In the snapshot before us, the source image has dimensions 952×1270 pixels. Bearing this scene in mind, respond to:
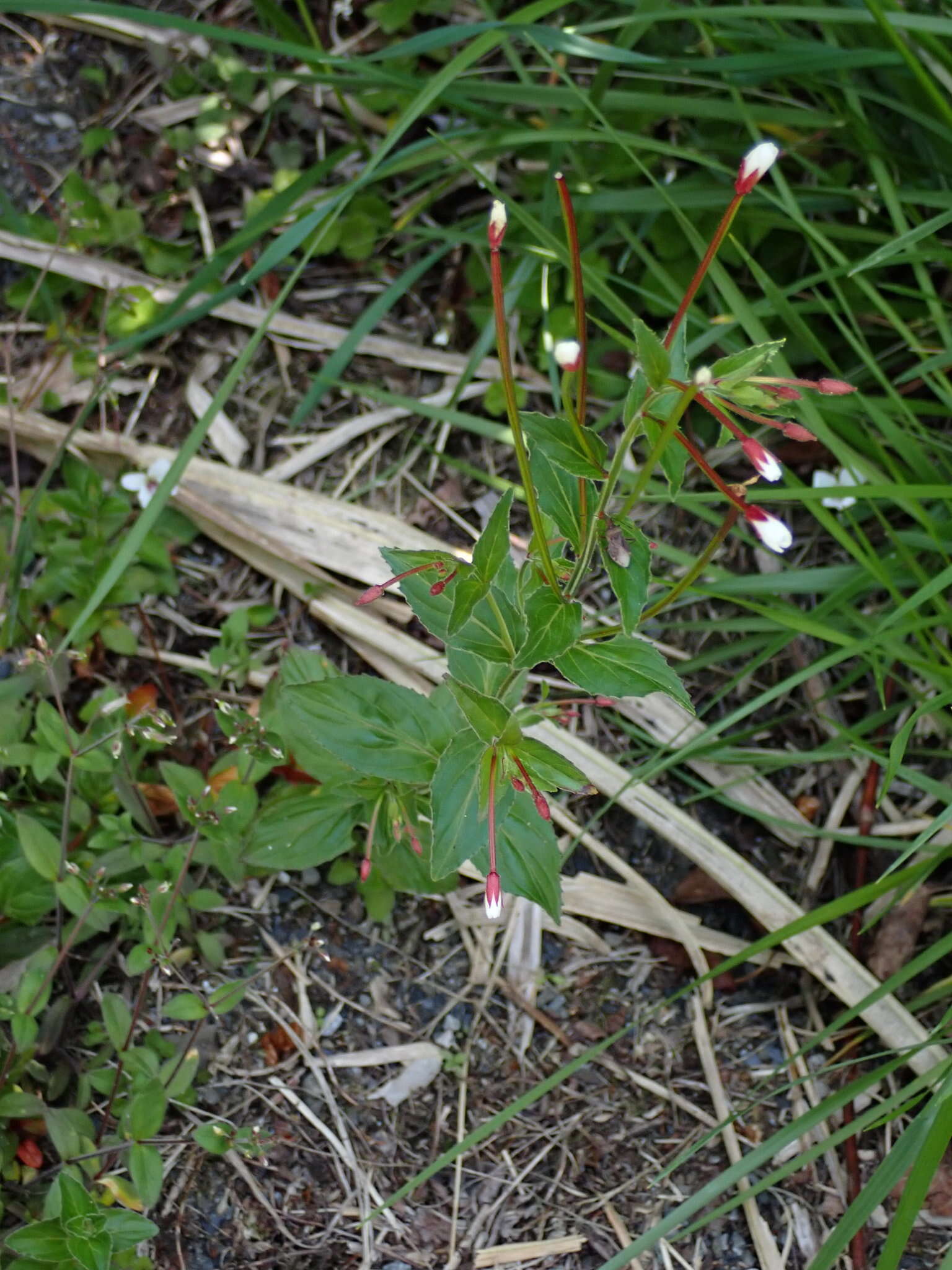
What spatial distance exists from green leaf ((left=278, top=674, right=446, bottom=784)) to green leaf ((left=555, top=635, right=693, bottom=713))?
1.46 feet

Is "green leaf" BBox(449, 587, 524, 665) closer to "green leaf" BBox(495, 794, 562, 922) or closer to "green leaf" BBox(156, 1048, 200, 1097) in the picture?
"green leaf" BBox(495, 794, 562, 922)

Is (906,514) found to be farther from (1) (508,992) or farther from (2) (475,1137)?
(2) (475,1137)

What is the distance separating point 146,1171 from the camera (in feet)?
6.36

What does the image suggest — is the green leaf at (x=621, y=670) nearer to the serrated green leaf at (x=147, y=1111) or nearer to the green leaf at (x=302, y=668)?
the green leaf at (x=302, y=668)

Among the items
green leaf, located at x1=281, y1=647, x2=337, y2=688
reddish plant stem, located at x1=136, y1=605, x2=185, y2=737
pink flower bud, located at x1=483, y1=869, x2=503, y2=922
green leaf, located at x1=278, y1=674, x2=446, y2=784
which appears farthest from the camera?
reddish plant stem, located at x1=136, y1=605, x2=185, y2=737

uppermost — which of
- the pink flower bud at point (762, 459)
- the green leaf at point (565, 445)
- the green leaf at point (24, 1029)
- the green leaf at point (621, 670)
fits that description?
the pink flower bud at point (762, 459)

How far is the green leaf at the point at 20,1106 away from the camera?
2.08 m

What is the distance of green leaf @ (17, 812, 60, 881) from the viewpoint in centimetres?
220

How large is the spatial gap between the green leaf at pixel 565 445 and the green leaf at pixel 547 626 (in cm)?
19

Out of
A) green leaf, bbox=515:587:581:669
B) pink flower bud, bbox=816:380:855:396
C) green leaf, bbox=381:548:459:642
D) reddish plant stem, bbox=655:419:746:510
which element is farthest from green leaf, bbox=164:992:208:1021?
pink flower bud, bbox=816:380:855:396

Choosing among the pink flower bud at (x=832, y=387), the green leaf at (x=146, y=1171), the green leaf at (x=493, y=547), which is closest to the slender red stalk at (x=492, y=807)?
the green leaf at (x=493, y=547)

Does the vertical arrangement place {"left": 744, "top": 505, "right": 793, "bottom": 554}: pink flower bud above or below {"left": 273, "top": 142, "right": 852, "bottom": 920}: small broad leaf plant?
above

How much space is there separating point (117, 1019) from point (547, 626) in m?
1.22

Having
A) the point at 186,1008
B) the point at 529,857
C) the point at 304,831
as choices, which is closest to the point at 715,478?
the point at 529,857
